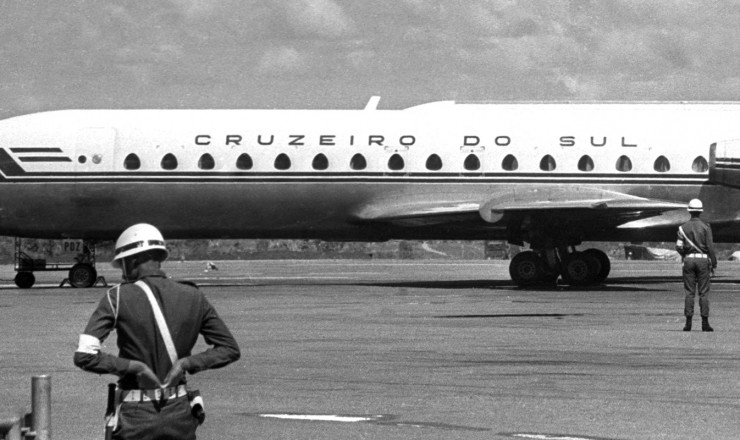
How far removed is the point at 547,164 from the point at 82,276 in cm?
1177

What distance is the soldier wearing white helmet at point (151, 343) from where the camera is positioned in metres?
7.40

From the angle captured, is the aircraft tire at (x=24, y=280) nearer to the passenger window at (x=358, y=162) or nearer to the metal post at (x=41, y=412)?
the passenger window at (x=358, y=162)

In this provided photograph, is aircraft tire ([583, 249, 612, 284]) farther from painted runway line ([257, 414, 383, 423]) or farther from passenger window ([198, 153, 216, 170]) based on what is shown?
painted runway line ([257, 414, 383, 423])

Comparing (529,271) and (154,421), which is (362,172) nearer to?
(529,271)

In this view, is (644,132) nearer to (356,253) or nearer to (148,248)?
(148,248)

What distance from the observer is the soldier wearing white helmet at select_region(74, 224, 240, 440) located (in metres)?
7.40

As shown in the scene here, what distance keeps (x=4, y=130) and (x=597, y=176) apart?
1449 centimetres

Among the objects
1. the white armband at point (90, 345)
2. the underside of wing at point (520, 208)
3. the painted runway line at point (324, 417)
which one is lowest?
the painted runway line at point (324, 417)

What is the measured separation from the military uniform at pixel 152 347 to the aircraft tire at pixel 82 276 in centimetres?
2854

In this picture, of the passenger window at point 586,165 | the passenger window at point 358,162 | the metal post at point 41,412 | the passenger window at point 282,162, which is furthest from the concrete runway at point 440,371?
the passenger window at point 282,162

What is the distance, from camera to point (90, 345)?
754 cm

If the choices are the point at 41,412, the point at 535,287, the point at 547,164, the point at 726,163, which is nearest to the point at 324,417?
the point at 41,412

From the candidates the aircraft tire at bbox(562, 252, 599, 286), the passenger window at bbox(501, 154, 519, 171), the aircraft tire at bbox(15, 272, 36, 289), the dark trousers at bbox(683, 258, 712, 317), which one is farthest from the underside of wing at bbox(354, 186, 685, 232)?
Answer: the dark trousers at bbox(683, 258, 712, 317)

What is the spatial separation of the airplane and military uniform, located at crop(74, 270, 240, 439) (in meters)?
26.2
